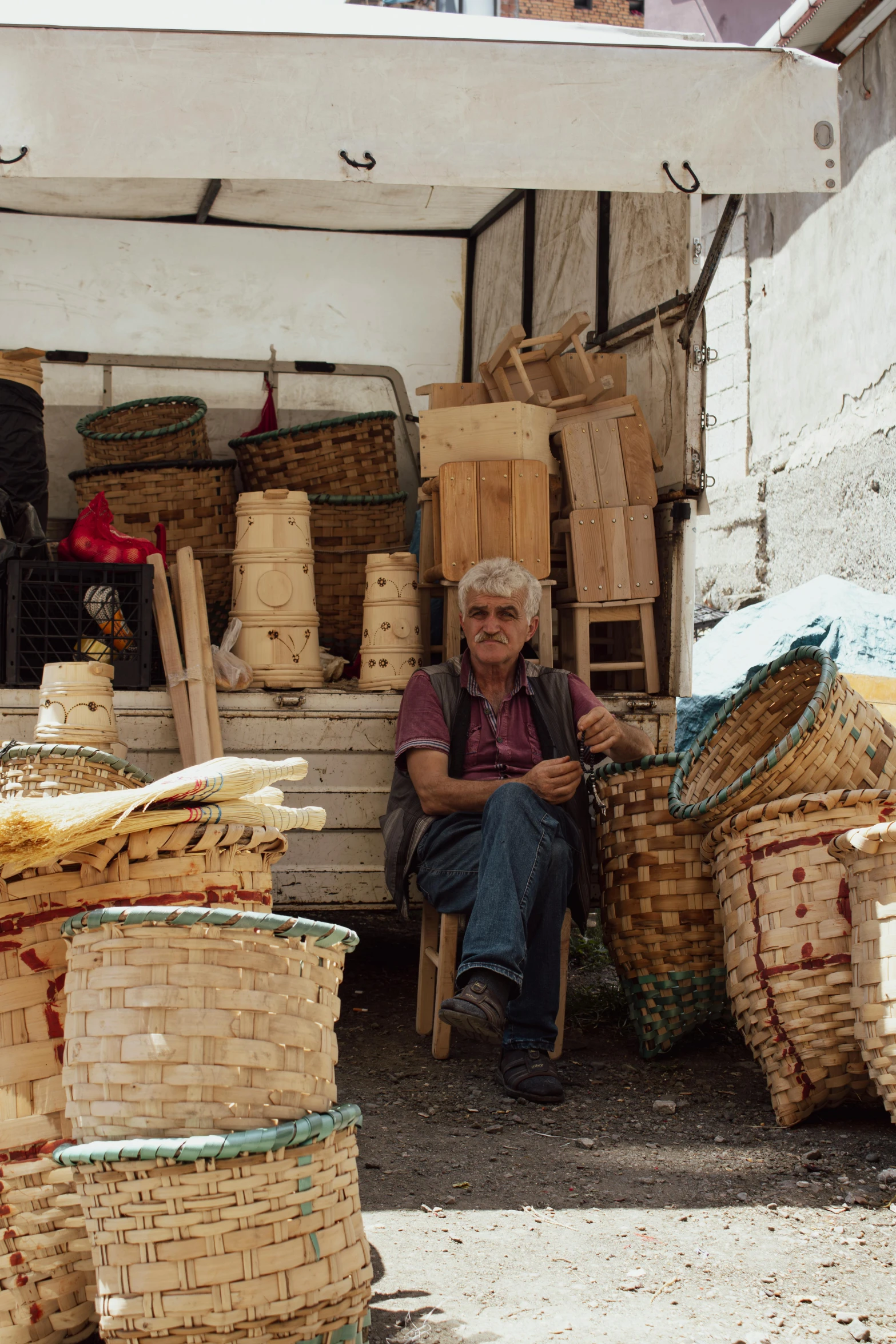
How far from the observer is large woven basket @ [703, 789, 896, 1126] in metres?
2.97

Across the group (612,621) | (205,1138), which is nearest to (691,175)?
(612,621)

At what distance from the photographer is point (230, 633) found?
460 cm

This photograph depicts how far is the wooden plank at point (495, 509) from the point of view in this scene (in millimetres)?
4457

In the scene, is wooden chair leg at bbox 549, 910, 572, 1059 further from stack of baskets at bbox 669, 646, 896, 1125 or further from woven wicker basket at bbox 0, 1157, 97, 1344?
woven wicker basket at bbox 0, 1157, 97, 1344

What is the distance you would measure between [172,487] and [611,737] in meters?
2.44

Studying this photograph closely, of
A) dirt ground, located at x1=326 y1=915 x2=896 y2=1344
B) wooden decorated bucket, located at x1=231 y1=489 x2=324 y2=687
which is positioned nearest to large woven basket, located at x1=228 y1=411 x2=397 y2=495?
wooden decorated bucket, located at x1=231 y1=489 x2=324 y2=687

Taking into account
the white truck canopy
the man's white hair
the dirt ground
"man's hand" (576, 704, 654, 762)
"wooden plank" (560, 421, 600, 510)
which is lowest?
the dirt ground

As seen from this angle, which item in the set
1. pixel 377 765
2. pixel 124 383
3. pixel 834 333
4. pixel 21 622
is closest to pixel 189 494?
pixel 124 383

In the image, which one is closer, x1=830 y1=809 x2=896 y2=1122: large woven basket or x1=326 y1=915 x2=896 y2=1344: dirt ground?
x1=326 y1=915 x2=896 y2=1344: dirt ground

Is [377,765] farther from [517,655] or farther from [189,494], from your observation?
[189,494]

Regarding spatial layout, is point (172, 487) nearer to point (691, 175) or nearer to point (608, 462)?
point (608, 462)

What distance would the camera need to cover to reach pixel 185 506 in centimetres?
550

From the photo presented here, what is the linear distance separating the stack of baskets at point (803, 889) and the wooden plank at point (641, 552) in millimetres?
1344

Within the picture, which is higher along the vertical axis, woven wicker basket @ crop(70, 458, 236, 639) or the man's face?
woven wicker basket @ crop(70, 458, 236, 639)
